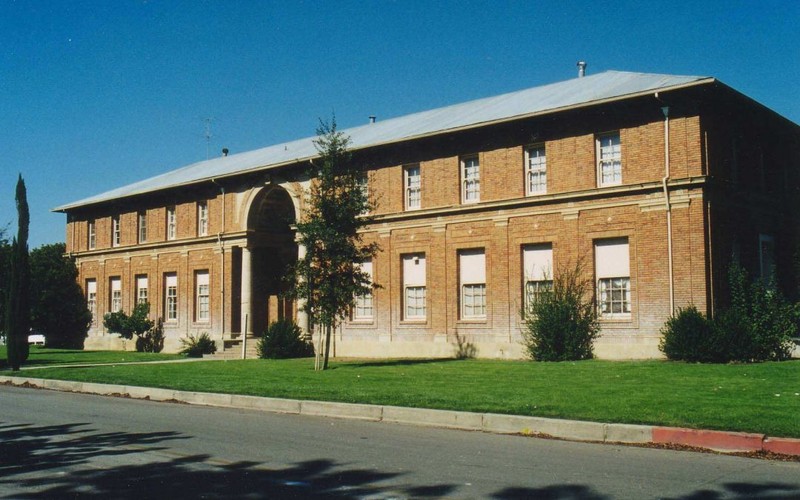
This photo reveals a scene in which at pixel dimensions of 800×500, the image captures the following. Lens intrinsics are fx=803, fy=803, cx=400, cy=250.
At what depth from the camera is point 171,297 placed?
39.9 meters

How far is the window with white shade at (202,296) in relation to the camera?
37781 mm

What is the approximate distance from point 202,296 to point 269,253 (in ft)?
13.2

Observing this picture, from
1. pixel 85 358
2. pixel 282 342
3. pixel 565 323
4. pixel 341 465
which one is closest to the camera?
pixel 341 465

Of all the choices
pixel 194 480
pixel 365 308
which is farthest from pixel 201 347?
pixel 194 480

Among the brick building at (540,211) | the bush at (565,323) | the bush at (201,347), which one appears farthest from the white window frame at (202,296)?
the bush at (565,323)

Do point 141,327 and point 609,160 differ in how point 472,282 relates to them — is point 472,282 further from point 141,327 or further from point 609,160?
point 141,327

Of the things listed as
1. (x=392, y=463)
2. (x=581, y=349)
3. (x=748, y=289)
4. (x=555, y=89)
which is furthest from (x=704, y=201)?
(x=392, y=463)

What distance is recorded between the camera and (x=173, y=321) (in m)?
39.3

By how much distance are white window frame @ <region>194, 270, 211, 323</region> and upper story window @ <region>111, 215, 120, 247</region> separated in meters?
7.61

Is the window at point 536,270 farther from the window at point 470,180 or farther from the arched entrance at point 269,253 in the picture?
the arched entrance at point 269,253

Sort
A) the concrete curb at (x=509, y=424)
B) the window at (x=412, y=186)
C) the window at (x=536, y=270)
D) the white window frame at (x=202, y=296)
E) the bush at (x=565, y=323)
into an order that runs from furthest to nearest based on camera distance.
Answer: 1. the white window frame at (x=202, y=296)
2. the window at (x=412, y=186)
3. the window at (x=536, y=270)
4. the bush at (x=565, y=323)
5. the concrete curb at (x=509, y=424)

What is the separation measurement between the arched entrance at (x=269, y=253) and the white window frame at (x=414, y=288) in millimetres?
7788

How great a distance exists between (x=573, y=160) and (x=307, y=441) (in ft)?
57.2

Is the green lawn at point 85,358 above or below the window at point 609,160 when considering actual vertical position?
below
